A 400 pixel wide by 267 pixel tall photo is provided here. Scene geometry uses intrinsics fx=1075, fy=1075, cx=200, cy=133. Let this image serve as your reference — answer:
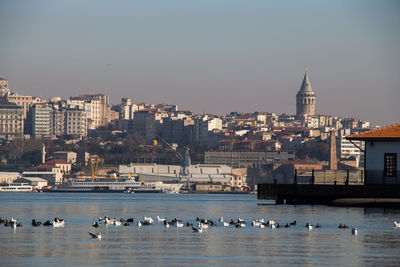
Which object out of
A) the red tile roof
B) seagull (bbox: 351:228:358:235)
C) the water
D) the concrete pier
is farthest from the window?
seagull (bbox: 351:228:358:235)

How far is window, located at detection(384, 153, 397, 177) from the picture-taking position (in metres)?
45.7

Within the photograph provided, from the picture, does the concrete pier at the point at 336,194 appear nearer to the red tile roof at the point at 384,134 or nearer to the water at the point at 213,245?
the water at the point at 213,245

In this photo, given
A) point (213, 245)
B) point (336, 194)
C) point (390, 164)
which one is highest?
point (390, 164)

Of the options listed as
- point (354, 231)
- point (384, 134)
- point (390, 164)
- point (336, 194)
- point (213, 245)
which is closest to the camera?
point (213, 245)

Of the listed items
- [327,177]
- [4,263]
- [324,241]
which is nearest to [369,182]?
[327,177]

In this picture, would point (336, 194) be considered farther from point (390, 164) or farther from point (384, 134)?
point (384, 134)

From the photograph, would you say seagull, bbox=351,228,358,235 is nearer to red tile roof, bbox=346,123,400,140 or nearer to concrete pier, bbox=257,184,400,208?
concrete pier, bbox=257,184,400,208

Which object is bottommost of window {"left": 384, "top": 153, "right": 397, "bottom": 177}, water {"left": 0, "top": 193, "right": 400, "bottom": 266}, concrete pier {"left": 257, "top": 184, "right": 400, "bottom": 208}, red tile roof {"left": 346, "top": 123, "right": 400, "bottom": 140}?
water {"left": 0, "top": 193, "right": 400, "bottom": 266}

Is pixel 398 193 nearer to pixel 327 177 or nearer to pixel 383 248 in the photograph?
pixel 327 177

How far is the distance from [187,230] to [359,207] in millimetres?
10432

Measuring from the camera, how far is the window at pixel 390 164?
4572cm

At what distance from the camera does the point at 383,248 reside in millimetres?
30469

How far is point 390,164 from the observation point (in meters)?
45.9

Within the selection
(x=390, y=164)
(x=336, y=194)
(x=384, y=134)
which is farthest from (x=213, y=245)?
(x=336, y=194)
